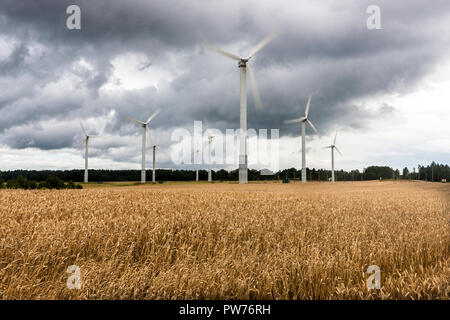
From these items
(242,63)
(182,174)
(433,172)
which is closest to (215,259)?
(242,63)

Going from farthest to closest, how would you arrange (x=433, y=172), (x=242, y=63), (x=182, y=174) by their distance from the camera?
(x=433, y=172) → (x=182, y=174) → (x=242, y=63)

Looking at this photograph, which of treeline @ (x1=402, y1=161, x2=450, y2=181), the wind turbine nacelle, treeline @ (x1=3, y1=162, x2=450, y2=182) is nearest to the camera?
the wind turbine nacelle

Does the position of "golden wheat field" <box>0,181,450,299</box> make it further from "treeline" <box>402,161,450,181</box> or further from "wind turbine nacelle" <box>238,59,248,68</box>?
"treeline" <box>402,161,450,181</box>

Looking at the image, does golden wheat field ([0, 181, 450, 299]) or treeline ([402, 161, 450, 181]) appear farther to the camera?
treeline ([402, 161, 450, 181])

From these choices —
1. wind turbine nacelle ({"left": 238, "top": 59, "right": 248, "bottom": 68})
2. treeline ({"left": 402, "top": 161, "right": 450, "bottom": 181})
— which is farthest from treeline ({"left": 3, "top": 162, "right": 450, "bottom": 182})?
wind turbine nacelle ({"left": 238, "top": 59, "right": 248, "bottom": 68})

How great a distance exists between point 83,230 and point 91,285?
3.46 metres

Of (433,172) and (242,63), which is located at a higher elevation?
(242,63)

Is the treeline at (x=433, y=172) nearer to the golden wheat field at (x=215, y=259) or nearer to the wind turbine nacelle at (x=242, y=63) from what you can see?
the wind turbine nacelle at (x=242, y=63)

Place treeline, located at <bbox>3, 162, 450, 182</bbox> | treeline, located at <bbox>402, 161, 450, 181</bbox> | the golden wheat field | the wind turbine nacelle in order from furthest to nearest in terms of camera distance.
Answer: treeline, located at <bbox>402, 161, 450, 181</bbox>
treeline, located at <bbox>3, 162, 450, 182</bbox>
the wind turbine nacelle
the golden wheat field

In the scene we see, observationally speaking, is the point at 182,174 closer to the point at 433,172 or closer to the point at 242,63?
the point at 242,63

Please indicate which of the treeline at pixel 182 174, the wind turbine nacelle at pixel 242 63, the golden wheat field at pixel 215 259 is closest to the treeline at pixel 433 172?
the treeline at pixel 182 174

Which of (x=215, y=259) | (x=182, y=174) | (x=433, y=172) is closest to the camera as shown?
(x=215, y=259)

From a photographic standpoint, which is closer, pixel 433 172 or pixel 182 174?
pixel 182 174

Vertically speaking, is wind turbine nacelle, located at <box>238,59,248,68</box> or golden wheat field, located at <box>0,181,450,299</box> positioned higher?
wind turbine nacelle, located at <box>238,59,248,68</box>
